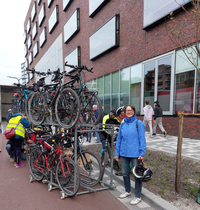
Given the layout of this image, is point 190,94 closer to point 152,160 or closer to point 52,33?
point 152,160

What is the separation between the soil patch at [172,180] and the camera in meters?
3.22

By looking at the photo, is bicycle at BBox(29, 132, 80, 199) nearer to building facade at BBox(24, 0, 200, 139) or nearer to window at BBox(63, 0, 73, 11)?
building facade at BBox(24, 0, 200, 139)

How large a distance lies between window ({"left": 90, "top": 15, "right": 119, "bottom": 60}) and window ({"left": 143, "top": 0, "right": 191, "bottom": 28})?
112 inches

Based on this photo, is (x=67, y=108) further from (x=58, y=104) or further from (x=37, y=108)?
(x=37, y=108)

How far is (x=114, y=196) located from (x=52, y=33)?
27609mm

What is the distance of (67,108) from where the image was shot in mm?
3951

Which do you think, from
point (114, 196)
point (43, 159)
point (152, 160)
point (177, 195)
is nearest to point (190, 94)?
point (152, 160)

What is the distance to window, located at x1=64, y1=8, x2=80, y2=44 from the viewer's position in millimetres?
18203

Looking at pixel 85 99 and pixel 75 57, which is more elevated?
pixel 75 57

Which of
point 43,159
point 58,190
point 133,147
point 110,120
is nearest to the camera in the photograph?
point 133,147

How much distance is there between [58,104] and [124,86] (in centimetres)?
911

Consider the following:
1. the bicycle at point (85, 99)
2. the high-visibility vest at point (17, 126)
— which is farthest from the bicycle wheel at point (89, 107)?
the high-visibility vest at point (17, 126)

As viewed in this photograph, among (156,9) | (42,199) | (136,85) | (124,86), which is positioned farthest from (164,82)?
(42,199)

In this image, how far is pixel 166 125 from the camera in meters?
9.25
